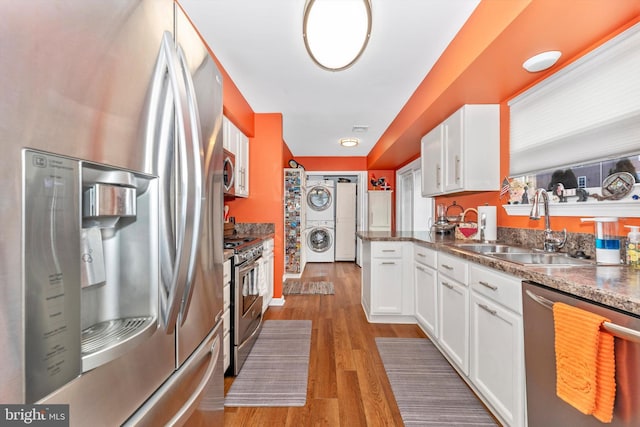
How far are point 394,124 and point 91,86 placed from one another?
3.65 meters

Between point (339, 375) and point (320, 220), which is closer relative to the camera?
point (339, 375)

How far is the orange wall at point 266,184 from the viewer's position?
3.43m

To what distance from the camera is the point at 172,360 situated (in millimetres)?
785

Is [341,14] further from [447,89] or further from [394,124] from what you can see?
[394,124]

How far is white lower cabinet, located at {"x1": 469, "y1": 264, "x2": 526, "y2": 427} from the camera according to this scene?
130cm

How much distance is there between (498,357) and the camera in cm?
145

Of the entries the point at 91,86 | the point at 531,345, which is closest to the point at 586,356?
the point at 531,345

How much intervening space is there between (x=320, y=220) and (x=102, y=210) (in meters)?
5.87

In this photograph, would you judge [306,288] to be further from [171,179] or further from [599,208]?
[171,179]

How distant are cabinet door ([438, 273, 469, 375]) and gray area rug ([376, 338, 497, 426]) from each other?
0.15m

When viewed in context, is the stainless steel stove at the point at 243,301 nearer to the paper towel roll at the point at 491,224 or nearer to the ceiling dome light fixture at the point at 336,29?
the ceiling dome light fixture at the point at 336,29

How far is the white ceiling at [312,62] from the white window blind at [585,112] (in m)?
0.76

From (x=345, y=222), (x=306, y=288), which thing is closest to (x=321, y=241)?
(x=345, y=222)

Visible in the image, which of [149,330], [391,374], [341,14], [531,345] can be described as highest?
[341,14]
